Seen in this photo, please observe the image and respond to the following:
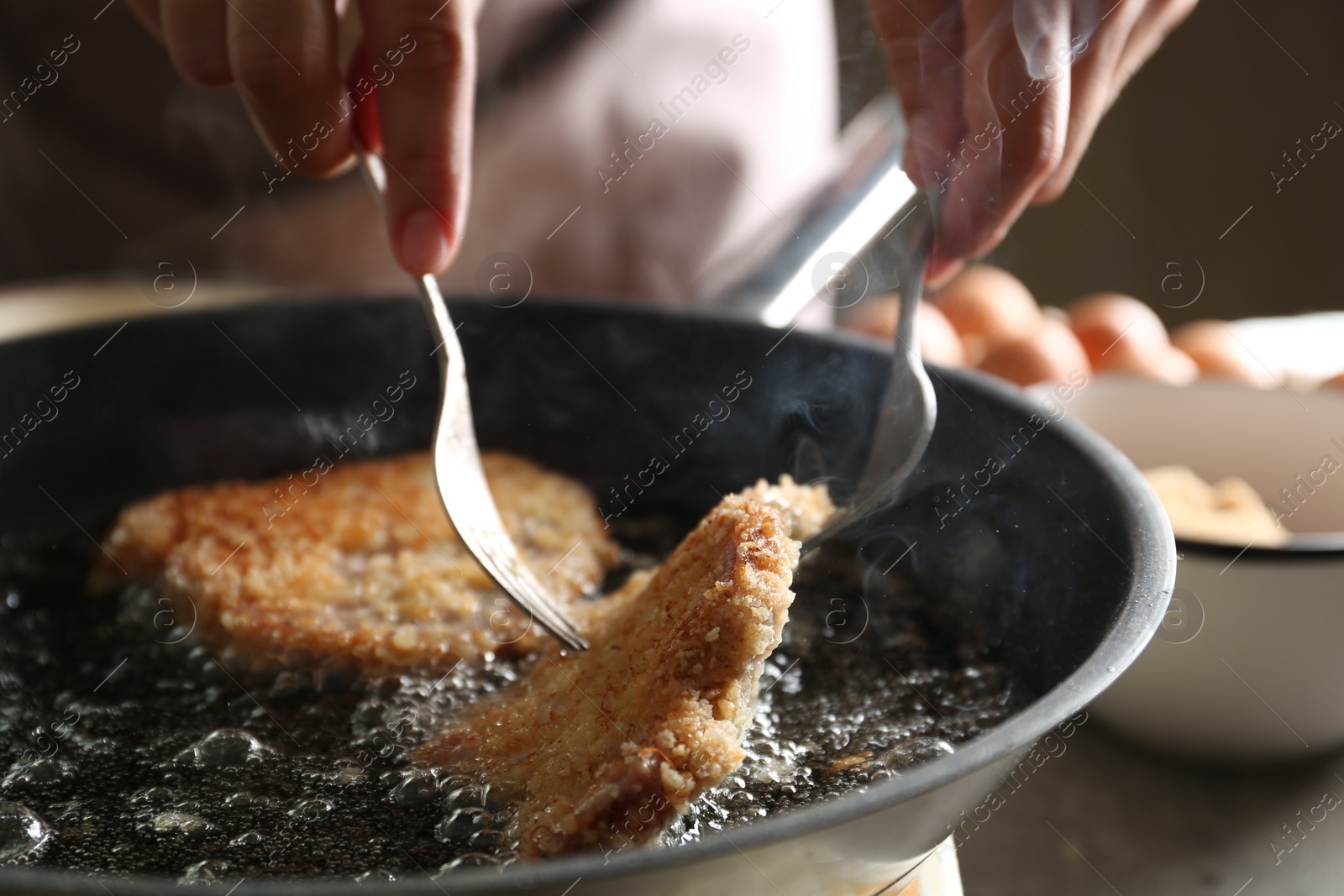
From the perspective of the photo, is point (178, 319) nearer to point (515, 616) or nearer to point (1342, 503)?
point (515, 616)

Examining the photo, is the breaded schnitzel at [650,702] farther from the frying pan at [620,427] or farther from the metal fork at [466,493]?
the frying pan at [620,427]

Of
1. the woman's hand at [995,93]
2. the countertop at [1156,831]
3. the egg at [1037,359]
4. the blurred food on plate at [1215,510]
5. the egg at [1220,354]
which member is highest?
the woman's hand at [995,93]

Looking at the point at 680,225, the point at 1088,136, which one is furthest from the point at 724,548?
the point at 680,225

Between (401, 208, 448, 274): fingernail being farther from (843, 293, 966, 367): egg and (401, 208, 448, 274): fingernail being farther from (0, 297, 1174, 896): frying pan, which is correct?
(843, 293, 966, 367): egg

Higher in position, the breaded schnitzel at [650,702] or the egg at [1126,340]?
the breaded schnitzel at [650,702]

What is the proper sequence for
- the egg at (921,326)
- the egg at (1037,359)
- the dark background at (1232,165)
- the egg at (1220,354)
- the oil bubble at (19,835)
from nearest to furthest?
the oil bubble at (19,835)
the egg at (921,326)
the egg at (1037,359)
the egg at (1220,354)
the dark background at (1232,165)

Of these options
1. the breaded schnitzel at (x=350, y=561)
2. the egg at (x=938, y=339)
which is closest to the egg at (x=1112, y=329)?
the egg at (x=938, y=339)

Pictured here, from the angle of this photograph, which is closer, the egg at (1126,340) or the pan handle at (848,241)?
the pan handle at (848,241)
